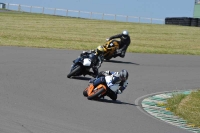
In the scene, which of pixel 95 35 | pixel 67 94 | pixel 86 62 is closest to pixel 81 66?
pixel 86 62

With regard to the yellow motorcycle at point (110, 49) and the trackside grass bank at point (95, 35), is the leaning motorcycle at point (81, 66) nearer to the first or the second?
the yellow motorcycle at point (110, 49)

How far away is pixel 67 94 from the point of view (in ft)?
41.8

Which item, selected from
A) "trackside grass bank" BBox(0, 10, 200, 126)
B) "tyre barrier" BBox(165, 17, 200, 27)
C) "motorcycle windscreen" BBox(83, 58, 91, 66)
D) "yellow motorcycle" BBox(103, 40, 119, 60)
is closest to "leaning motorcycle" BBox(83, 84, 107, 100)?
"motorcycle windscreen" BBox(83, 58, 91, 66)

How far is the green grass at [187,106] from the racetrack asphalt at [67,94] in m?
0.79

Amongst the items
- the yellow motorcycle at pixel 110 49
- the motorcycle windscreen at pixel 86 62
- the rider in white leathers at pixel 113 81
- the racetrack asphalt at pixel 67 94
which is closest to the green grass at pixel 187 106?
the racetrack asphalt at pixel 67 94

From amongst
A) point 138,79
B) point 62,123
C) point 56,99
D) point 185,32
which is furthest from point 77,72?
point 185,32

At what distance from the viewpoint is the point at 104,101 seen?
485 inches

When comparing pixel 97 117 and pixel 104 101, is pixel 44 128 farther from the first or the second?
pixel 104 101

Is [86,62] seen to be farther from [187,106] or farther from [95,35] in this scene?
[95,35]

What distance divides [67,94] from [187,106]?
268cm

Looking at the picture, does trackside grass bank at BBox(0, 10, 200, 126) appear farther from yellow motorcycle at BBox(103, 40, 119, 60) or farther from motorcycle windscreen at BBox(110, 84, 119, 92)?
motorcycle windscreen at BBox(110, 84, 119, 92)

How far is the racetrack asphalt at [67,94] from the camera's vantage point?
902cm

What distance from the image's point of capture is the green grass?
37.8ft

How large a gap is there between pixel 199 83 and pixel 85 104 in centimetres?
779
